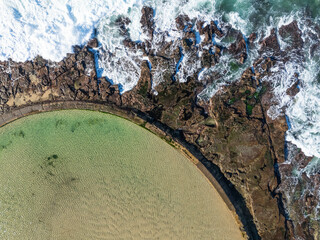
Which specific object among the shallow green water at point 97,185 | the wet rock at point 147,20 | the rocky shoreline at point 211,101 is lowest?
the shallow green water at point 97,185

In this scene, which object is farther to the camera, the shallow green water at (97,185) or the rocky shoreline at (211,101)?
the shallow green water at (97,185)

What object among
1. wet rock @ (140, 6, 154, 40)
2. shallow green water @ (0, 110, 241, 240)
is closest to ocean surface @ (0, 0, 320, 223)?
wet rock @ (140, 6, 154, 40)

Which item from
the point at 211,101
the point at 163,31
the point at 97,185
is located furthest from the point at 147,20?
the point at 97,185

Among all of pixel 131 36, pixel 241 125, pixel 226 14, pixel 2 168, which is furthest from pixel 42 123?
pixel 226 14

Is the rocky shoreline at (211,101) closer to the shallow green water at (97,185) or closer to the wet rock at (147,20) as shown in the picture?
the wet rock at (147,20)

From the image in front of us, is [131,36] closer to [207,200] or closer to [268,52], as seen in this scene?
[268,52]

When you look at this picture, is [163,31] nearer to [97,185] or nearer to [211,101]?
[211,101]

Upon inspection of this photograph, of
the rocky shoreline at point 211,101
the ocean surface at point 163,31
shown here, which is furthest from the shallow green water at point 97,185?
the ocean surface at point 163,31
